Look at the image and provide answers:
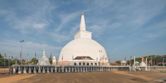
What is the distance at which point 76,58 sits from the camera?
407 feet

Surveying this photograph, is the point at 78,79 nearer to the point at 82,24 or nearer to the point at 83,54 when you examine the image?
the point at 83,54

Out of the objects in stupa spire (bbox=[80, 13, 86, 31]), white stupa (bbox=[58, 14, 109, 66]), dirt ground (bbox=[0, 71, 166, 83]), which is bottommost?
dirt ground (bbox=[0, 71, 166, 83])

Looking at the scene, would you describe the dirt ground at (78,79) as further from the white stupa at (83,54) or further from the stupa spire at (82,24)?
the stupa spire at (82,24)

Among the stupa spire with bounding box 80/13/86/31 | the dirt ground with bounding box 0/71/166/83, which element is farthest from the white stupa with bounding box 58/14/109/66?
the dirt ground with bounding box 0/71/166/83

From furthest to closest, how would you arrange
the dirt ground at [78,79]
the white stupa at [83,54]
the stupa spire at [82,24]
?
the stupa spire at [82,24]
the white stupa at [83,54]
the dirt ground at [78,79]

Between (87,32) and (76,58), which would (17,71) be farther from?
(87,32)

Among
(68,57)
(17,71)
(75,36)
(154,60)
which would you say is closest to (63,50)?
(68,57)

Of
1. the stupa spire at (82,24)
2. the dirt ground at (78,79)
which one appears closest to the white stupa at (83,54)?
the stupa spire at (82,24)

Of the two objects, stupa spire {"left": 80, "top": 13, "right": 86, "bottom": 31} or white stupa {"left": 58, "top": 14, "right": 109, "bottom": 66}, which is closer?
white stupa {"left": 58, "top": 14, "right": 109, "bottom": 66}

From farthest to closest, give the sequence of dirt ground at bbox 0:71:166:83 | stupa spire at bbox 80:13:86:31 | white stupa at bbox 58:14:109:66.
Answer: stupa spire at bbox 80:13:86:31
white stupa at bbox 58:14:109:66
dirt ground at bbox 0:71:166:83

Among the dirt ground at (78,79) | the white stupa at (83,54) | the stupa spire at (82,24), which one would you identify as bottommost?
the dirt ground at (78,79)

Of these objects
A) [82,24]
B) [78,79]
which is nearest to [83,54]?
[82,24]

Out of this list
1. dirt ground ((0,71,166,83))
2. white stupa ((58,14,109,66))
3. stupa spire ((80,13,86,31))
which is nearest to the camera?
dirt ground ((0,71,166,83))

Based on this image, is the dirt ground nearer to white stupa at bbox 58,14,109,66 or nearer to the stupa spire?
white stupa at bbox 58,14,109,66
